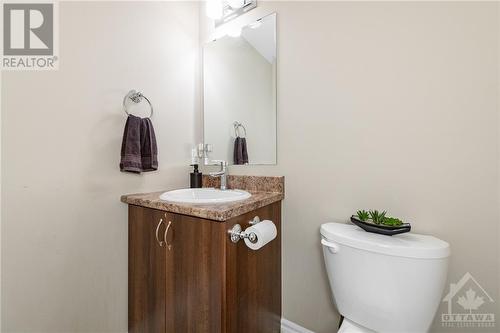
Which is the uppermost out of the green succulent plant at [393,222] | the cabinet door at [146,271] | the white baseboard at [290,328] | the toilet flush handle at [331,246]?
the green succulent plant at [393,222]

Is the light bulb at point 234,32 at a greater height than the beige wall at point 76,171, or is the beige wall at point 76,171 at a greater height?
the light bulb at point 234,32

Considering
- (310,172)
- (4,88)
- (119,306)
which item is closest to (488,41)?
(310,172)

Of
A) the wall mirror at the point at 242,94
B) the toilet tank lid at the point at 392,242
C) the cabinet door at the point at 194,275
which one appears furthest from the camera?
the wall mirror at the point at 242,94

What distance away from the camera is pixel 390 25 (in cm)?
101

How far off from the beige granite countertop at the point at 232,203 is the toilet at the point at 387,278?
36 cm

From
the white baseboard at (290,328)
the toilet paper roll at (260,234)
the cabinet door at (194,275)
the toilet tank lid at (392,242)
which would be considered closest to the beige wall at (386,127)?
the white baseboard at (290,328)

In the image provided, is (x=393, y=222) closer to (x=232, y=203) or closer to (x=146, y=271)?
(x=232, y=203)

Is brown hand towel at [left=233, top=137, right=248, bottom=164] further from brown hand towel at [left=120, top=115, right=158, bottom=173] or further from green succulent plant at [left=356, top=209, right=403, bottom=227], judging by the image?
green succulent plant at [left=356, top=209, right=403, bottom=227]

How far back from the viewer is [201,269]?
36.4 inches

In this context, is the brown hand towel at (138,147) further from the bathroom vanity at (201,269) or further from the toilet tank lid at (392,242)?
the toilet tank lid at (392,242)

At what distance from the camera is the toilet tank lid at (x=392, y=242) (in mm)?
767

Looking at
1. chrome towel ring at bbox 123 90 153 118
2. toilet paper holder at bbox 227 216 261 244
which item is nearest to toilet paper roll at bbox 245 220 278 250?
toilet paper holder at bbox 227 216 261 244

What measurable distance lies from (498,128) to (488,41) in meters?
0.32

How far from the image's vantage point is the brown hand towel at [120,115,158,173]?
1203 mm
